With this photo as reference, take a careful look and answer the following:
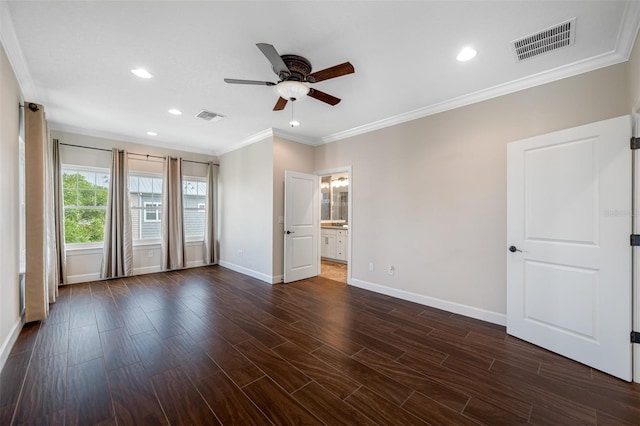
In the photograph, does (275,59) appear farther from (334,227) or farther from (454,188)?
(334,227)

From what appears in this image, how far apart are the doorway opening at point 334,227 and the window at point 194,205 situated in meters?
2.98

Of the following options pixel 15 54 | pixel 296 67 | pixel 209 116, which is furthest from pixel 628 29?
pixel 15 54

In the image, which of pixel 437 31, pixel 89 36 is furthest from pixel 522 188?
pixel 89 36

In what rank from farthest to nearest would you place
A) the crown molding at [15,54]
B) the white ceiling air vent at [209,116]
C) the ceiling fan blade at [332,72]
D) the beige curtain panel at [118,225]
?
1. the beige curtain panel at [118,225]
2. the white ceiling air vent at [209,116]
3. the ceiling fan blade at [332,72]
4. the crown molding at [15,54]

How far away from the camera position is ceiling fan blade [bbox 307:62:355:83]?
2199 mm

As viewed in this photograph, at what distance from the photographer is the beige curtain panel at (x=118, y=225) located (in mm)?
4953

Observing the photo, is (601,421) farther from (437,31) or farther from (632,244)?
(437,31)

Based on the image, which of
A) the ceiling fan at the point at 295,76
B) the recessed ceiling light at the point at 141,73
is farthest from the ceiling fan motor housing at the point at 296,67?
the recessed ceiling light at the point at 141,73

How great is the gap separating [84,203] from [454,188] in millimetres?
6408

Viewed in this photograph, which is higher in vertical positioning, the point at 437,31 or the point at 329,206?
the point at 437,31

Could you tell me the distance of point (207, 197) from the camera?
20.6 feet

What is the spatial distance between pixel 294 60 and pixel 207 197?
4712mm

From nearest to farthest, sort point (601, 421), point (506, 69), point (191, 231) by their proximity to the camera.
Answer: point (601, 421), point (506, 69), point (191, 231)

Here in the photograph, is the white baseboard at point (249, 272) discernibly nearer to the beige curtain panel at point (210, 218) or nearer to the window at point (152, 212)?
the beige curtain panel at point (210, 218)
